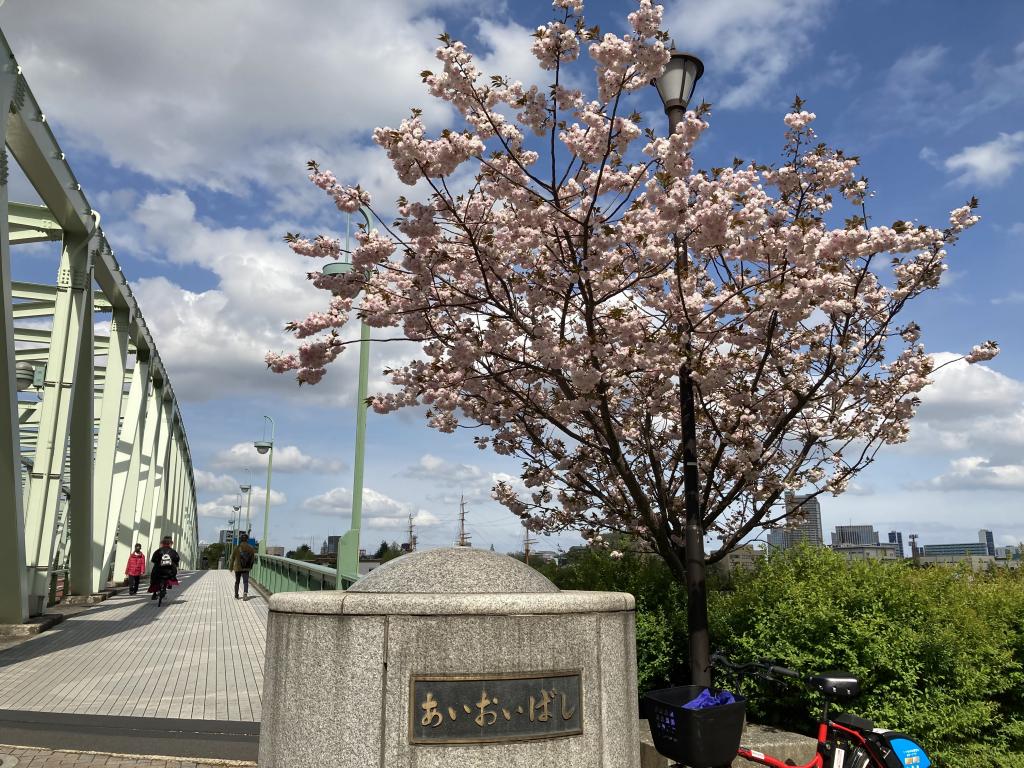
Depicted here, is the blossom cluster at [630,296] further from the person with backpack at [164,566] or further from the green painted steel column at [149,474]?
the green painted steel column at [149,474]

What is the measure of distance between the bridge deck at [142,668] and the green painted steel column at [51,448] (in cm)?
135

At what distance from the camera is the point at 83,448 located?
18.7 meters

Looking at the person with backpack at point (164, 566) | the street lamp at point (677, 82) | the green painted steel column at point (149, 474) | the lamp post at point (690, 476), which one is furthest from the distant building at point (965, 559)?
the green painted steel column at point (149, 474)

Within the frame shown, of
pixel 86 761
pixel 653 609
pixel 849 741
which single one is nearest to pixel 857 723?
pixel 849 741

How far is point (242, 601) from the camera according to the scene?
22.7m

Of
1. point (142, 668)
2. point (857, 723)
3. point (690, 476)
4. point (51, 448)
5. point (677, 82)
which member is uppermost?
point (677, 82)

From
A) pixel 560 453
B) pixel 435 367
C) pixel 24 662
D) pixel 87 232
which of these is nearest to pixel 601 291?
pixel 435 367

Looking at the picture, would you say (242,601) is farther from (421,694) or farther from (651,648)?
(421,694)

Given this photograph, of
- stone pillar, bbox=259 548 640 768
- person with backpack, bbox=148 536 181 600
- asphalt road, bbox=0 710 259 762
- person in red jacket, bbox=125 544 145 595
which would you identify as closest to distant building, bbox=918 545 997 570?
stone pillar, bbox=259 548 640 768

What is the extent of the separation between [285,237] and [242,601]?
17214 millimetres

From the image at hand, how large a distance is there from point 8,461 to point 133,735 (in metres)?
7.08

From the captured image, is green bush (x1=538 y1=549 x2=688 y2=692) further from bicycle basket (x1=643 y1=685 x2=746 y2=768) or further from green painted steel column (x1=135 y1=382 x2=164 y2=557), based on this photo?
green painted steel column (x1=135 y1=382 x2=164 y2=557)

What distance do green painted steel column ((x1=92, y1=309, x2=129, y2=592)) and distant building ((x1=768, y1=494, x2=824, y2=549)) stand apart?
18704 millimetres

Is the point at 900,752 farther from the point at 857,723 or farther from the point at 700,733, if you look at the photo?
the point at 700,733
